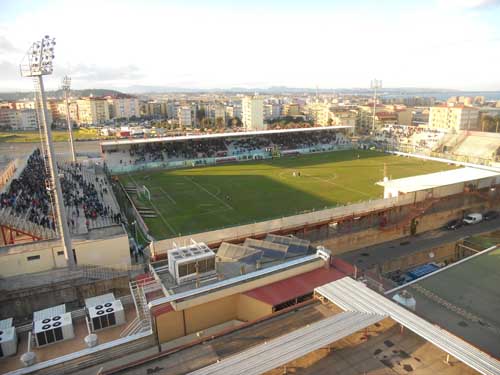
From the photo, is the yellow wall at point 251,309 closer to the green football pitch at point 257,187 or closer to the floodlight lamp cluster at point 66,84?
the green football pitch at point 257,187

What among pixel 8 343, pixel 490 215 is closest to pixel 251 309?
pixel 8 343

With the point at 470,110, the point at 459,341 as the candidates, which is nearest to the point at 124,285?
the point at 459,341

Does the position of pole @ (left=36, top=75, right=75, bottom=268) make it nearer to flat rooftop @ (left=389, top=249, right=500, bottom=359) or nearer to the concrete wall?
the concrete wall

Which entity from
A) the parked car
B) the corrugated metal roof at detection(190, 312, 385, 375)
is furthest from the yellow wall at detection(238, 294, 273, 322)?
the parked car

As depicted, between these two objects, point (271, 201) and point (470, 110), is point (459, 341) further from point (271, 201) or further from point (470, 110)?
point (470, 110)

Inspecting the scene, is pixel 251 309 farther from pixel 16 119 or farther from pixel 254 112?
pixel 16 119
